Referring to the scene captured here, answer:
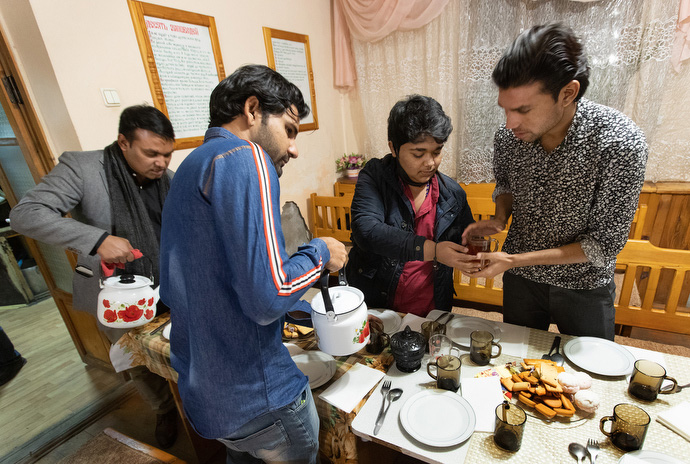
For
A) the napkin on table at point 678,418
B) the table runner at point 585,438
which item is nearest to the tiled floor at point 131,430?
the table runner at point 585,438

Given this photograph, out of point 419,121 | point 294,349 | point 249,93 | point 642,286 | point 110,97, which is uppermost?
point 110,97

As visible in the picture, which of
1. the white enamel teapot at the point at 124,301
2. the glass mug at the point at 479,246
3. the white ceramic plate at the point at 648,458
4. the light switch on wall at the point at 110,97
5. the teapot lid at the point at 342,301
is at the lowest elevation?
the white ceramic plate at the point at 648,458

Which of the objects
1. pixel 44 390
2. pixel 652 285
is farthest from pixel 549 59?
pixel 44 390

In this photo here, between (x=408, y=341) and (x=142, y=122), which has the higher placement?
(x=142, y=122)

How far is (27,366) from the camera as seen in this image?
8.54ft

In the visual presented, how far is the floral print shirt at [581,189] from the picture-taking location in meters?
1.04

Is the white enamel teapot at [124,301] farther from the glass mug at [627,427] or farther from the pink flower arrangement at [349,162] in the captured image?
the pink flower arrangement at [349,162]

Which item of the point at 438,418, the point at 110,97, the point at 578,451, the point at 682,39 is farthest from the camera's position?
the point at 682,39

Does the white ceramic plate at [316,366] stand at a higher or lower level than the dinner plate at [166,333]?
lower

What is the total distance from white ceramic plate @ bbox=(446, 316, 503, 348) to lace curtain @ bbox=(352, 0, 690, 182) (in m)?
2.29

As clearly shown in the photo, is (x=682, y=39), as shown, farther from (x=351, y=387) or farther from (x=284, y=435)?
(x=284, y=435)

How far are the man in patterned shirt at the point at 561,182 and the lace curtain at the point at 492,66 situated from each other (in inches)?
78.9

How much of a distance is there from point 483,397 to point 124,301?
50.4 inches

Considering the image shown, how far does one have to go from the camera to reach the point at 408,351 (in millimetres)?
1064
